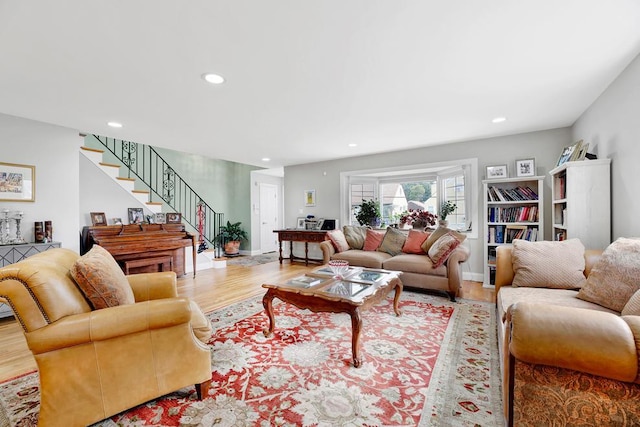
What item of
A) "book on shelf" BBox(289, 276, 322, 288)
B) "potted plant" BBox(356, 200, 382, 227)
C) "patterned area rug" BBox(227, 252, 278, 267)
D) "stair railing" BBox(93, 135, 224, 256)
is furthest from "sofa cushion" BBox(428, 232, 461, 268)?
"stair railing" BBox(93, 135, 224, 256)

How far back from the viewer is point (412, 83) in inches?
97.8

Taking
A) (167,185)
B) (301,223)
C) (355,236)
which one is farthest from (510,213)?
(167,185)

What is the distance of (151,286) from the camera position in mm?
2072

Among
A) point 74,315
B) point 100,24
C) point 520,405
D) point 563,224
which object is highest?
point 100,24

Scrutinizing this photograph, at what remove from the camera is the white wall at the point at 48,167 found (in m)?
3.27

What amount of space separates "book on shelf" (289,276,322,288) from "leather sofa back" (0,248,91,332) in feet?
5.02

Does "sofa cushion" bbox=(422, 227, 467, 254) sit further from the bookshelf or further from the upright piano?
the upright piano

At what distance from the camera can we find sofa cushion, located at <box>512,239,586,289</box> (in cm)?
219

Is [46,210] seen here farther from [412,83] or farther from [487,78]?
[487,78]

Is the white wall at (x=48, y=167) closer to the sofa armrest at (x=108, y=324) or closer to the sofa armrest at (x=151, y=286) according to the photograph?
the sofa armrest at (x=151, y=286)

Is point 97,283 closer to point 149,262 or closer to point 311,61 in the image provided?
point 311,61

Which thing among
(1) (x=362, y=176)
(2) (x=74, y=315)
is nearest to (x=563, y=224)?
(1) (x=362, y=176)

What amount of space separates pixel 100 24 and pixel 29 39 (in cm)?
60

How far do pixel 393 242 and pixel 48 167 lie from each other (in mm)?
4787
